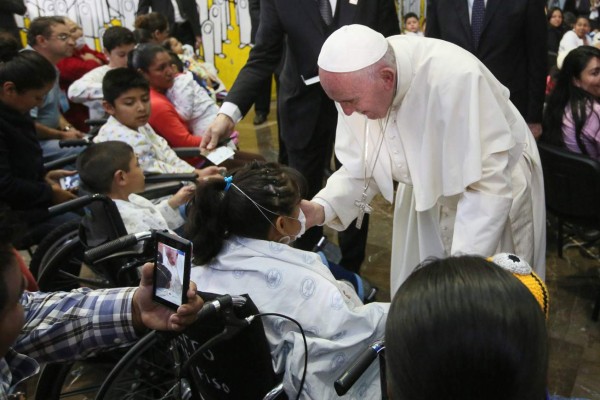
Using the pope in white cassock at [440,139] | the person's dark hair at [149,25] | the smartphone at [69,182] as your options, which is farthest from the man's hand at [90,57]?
the pope in white cassock at [440,139]

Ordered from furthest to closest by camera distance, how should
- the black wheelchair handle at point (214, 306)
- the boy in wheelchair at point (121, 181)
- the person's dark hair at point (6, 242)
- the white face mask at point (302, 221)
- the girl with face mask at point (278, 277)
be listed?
the boy in wheelchair at point (121, 181) < the white face mask at point (302, 221) < the girl with face mask at point (278, 277) < the black wheelchair handle at point (214, 306) < the person's dark hair at point (6, 242)

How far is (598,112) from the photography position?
294 cm

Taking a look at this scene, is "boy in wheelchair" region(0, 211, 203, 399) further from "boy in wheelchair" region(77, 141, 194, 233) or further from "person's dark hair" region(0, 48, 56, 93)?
"person's dark hair" region(0, 48, 56, 93)

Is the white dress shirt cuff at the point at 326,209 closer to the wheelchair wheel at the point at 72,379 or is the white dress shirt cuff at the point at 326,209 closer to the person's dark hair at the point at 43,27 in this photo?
the wheelchair wheel at the point at 72,379

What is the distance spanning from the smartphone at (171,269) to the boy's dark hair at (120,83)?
1963 mm

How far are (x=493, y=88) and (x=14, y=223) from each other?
136 cm

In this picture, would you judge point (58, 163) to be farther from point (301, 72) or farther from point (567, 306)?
point (567, 306)

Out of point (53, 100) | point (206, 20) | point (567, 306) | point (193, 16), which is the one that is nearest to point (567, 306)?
point (567, 306)

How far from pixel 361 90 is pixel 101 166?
1257mm

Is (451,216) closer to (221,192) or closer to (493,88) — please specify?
(493,88)

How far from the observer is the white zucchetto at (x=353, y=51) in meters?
1.71

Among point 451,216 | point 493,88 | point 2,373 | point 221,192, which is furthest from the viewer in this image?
point 451,216

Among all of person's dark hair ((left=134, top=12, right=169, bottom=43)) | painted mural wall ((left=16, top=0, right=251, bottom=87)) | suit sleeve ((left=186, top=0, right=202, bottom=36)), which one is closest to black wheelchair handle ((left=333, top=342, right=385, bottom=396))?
person's dark hair ((left=134, top=12, right=169, bottom=43))

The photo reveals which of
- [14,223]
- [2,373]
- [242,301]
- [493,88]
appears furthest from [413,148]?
[2,373]
